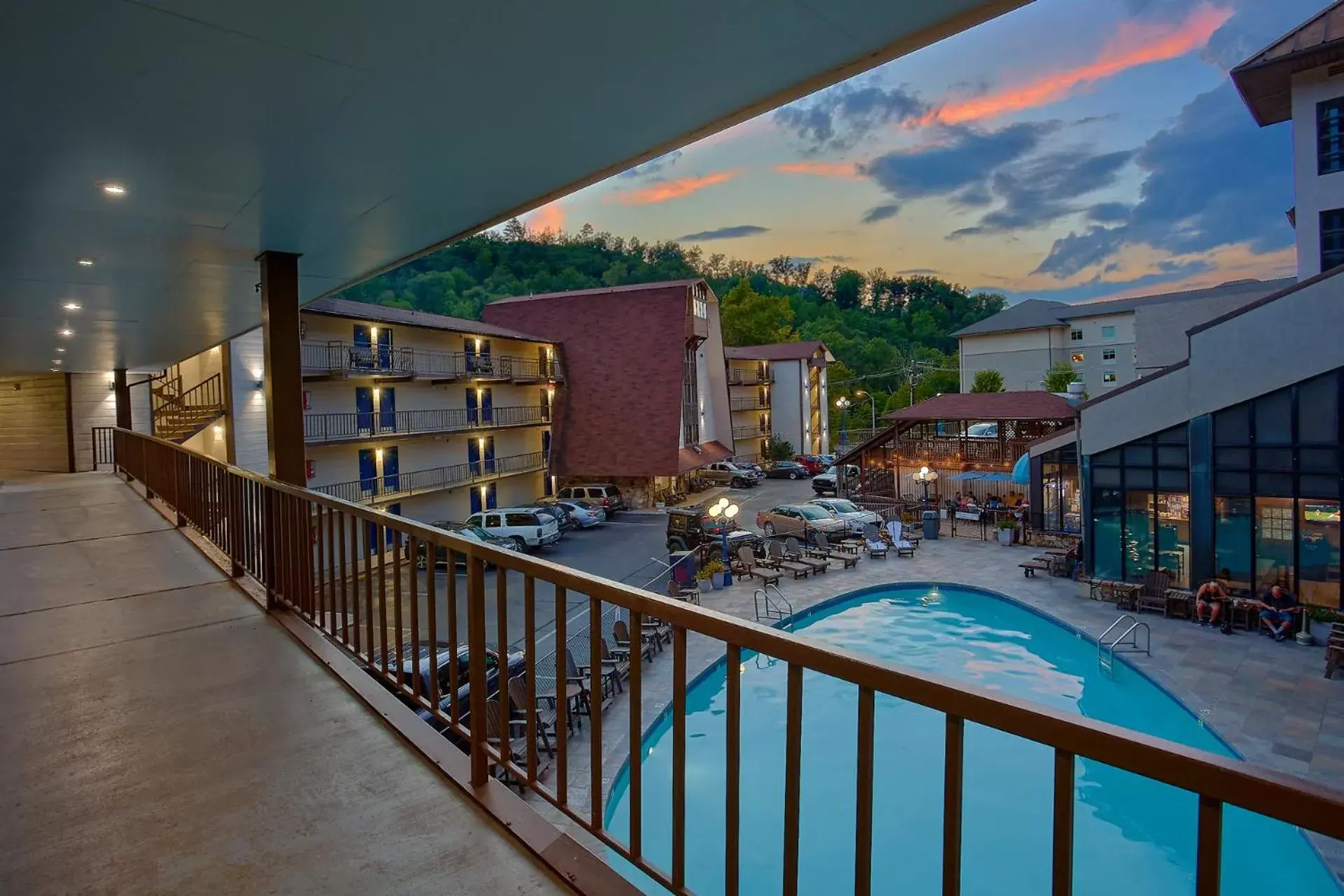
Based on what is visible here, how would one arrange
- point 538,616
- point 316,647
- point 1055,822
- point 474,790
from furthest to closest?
1. point 538,616
2. point 316,647
3. point 474,790
4. point 1055,822

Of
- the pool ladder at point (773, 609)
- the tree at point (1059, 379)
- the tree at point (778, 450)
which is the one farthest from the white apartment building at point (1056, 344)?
the pool ladder at point (773, 609)

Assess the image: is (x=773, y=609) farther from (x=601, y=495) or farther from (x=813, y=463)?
(x=813, y=463)

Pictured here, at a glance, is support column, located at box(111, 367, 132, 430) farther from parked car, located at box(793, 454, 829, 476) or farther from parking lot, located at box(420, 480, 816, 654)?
parked car, located at box(793, 454, 829, 476)

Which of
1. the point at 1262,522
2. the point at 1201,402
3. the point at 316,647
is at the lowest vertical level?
the point at 1262,522

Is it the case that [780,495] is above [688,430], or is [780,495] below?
below

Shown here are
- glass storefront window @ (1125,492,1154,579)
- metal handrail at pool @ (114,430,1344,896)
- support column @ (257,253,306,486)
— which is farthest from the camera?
glass storefront window @ (1125,492,1154,579)

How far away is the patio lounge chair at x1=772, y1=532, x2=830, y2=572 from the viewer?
658 inches

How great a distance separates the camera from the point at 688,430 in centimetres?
3038

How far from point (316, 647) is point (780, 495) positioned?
27560mm

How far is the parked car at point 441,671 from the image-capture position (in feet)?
9.14

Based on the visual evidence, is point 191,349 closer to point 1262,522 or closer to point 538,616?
point 538,616

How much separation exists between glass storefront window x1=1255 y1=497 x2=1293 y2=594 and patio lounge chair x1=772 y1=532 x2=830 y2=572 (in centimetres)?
846

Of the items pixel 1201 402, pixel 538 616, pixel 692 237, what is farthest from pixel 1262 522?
pixel 692 237

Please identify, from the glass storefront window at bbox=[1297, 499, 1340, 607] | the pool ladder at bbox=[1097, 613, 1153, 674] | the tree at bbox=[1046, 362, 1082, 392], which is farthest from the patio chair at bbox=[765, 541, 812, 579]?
the tree at bbox=[1046, 362, 1082, 392]
